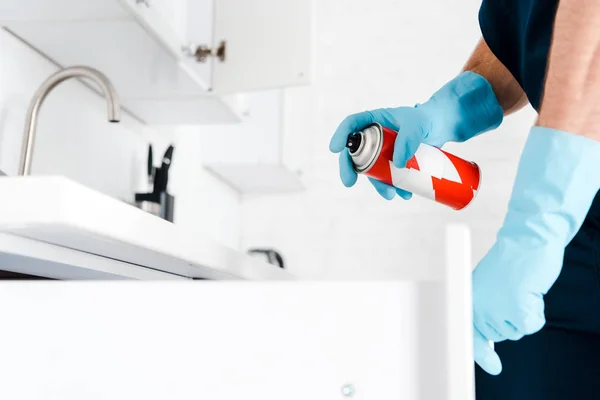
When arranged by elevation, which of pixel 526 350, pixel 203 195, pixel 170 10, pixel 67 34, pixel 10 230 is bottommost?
pixel 526 350

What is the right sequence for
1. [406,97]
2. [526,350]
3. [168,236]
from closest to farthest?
[168,236] → [526,350] → [406,97]

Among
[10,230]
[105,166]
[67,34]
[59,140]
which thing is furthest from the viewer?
[105,166]

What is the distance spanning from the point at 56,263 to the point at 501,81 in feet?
2.50

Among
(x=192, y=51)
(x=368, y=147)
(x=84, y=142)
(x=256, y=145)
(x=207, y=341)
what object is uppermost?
(x=192, y=51)

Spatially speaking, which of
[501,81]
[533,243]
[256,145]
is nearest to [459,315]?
[533,243]

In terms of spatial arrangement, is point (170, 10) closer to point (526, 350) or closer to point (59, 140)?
point (59, 140)

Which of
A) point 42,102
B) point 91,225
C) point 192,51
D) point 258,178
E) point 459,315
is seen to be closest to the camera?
point 459,315

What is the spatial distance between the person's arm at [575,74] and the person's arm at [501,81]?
13.4 inches

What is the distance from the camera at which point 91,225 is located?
2.06 ft

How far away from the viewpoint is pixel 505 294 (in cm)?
67

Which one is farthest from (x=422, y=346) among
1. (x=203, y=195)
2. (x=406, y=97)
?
(x=406, y=97)

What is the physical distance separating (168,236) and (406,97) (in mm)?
1719

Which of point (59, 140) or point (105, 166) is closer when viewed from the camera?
point (59, 140)

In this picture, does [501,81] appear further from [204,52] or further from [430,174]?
[204,52]
